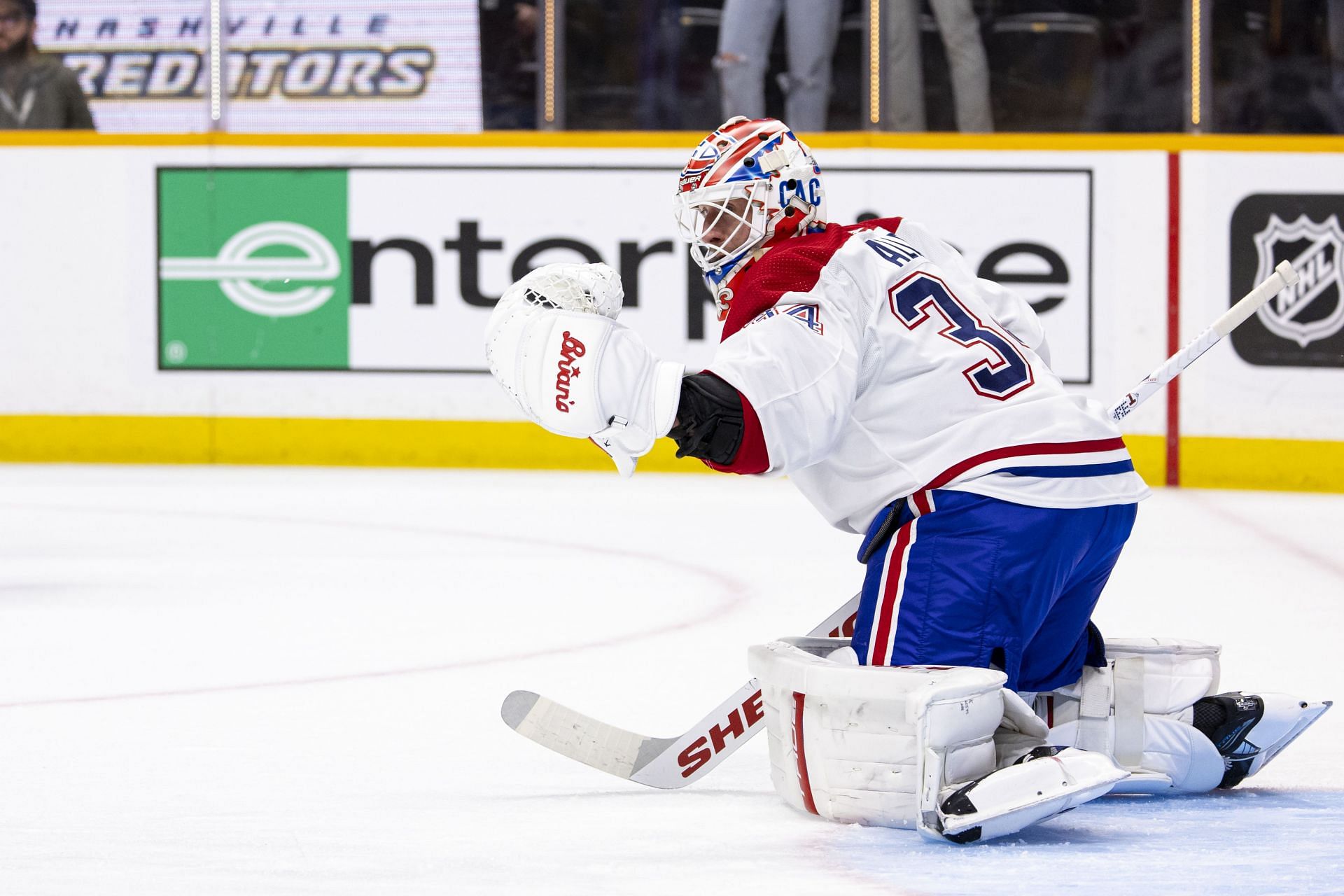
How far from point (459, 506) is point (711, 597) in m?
1.62

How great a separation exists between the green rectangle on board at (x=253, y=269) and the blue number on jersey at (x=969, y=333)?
445 centimetres

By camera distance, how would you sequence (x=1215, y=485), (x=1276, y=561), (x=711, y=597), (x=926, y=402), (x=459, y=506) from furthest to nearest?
(x=1215, y=485) < (x=459, y=506) < (x=1276, y=561) < (x=711, y=597) < (x=926, y=402)

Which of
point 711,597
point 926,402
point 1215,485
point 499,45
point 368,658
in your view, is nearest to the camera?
point 926,402

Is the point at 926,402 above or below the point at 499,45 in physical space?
below

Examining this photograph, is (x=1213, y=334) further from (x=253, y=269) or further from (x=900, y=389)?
(x=253, y=269)

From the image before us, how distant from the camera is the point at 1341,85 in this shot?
5.98 meters

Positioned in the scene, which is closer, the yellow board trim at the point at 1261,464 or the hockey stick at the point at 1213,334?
the hockey stick at the point at 1213,334

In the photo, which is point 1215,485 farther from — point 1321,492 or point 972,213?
point 972,213

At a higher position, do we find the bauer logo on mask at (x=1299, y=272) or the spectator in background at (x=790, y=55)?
the spectator in background at (x=790, y=55)

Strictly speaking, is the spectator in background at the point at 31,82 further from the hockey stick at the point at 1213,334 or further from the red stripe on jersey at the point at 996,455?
the red stripe on jersey at the point at 996,455

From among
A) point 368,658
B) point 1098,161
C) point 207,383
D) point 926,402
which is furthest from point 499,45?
point 926,402

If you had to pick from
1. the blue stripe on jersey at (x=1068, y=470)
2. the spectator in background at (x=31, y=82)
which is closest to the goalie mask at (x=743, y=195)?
the blue stripe on jersey at (x=1068, y=470)

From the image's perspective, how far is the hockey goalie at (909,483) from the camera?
2111mm

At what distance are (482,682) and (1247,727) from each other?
1.24 meters
